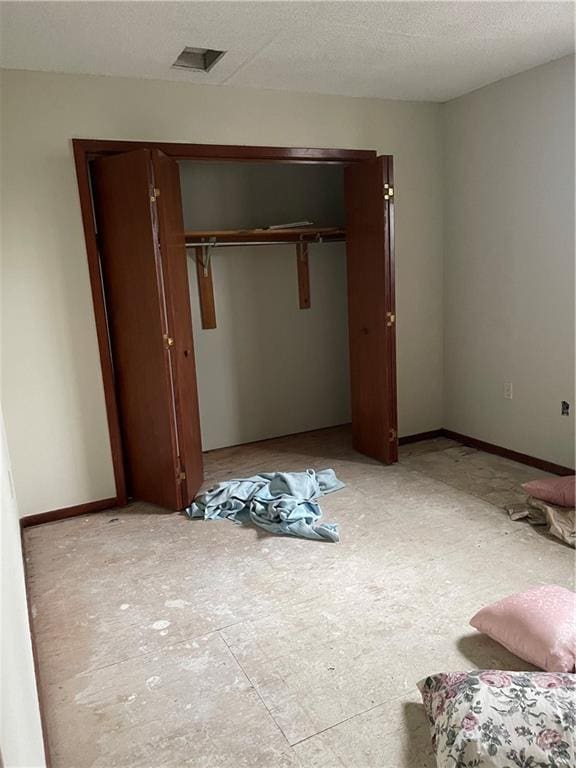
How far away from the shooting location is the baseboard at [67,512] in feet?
10.5

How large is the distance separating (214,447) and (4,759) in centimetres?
363

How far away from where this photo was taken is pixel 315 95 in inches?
143

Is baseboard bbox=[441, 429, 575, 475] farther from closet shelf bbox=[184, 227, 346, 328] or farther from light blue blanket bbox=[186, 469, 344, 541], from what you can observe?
closet shelf bbox=[184, 227, 346, 328]

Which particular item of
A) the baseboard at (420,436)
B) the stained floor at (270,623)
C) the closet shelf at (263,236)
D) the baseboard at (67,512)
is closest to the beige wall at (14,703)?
the stained floor at (270,623)

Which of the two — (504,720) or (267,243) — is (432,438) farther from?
(504,720)

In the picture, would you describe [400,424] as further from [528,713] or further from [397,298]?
[528,713]

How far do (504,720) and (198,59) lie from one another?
3213 mm

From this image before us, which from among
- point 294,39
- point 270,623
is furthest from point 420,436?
point 294,39

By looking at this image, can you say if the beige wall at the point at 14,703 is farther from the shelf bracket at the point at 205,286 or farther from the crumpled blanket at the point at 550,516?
the shelf bracket at the point at 205,286

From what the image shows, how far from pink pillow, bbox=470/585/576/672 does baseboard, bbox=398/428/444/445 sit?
2.25 meters

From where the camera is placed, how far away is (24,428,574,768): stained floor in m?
1.72

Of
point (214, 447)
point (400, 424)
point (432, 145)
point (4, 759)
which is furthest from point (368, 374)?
point (4, 759)

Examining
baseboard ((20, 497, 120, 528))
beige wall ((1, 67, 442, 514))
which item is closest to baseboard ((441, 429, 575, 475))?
beige wall ((1, 67, 442, 514))

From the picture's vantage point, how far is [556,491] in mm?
3014
